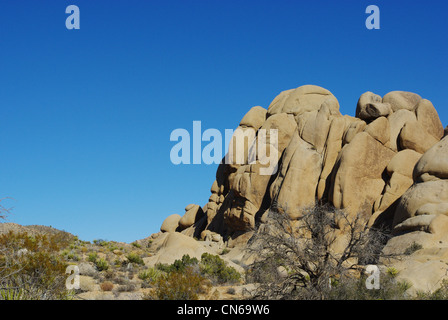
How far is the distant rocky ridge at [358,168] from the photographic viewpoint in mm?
26453

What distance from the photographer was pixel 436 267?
1817 cm

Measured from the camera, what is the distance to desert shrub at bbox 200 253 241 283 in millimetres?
23484

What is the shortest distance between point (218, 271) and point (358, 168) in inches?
566

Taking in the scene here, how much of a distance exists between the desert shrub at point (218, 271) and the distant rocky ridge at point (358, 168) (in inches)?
332

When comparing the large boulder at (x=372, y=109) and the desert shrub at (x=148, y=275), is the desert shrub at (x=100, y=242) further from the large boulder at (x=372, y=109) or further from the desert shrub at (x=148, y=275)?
the large boulder at (x=372, y=109)

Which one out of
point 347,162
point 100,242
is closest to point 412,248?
point 347,162

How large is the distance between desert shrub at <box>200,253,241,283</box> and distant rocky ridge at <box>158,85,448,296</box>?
844cm

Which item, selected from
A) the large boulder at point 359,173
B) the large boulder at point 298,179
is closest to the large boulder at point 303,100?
the large boulder at point 298,179

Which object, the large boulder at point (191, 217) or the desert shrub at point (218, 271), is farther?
the large boulder at point (191, 217)

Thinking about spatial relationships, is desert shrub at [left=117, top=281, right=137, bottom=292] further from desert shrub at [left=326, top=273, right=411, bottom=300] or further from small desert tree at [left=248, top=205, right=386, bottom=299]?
desert shrub at [left=326, top=273, right=411, bottom=300]
